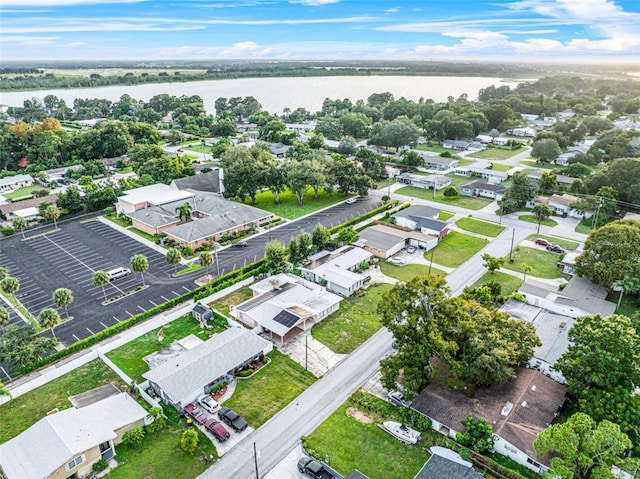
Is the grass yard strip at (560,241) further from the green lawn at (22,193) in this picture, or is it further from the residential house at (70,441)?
the green lawn at (22,193)

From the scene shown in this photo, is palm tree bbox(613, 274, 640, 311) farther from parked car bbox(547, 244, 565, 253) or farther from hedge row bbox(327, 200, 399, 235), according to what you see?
hedge row bbox(327, 200, 399, 235)

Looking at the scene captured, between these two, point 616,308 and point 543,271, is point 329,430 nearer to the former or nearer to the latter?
point 616,308

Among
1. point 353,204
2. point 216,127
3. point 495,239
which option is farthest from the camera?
point 216,127

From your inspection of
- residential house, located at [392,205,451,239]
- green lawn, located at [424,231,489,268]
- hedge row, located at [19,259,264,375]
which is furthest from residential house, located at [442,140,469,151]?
hedge row, located at [19,259,264,375]

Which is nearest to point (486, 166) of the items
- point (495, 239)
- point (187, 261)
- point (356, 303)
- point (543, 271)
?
point (495, 239)

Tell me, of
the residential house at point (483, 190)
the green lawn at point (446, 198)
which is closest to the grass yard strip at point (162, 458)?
the green lawn at point (446, 198)

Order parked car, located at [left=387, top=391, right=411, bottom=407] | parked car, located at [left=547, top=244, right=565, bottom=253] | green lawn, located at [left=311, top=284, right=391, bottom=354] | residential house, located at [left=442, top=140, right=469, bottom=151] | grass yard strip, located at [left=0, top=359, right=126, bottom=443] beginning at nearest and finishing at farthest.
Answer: grass yard strip, located at [left=0, top=359, right=126, bottom=443]
parked car, located at [left=387, top=391, right=411, bottom=407]
green lawn, located at [left=311, top=284, right=391, bottom=354]
parked car, located at [left=547, top=244, right=565, bottom=253]
residential house, located at [left=442, top=140, right=469, bottom=151]
